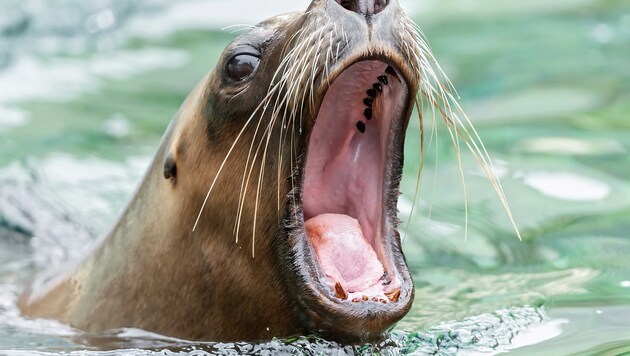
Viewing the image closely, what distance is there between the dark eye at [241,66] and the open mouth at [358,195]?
0.78 ft

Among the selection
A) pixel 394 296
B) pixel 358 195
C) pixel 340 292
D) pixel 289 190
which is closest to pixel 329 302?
pixel 340 292

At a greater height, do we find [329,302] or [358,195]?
[358,195]

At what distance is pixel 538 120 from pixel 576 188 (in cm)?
125

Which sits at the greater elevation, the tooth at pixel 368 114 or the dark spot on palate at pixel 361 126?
the tooth at pixel 368 114

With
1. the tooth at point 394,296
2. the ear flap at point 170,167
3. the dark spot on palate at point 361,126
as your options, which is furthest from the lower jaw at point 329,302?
the ear flap at point 170,167

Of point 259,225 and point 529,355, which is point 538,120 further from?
point 259,225

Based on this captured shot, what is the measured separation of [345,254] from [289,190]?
24 centimetres

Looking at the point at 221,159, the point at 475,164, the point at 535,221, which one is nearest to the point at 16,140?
the point at 475,164

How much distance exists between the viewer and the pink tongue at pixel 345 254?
3.21 meters

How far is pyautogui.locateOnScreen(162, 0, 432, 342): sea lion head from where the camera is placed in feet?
10.3

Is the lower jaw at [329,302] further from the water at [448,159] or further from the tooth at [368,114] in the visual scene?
the tooth at [368,114]

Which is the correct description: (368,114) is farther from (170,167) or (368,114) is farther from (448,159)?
(448,159)

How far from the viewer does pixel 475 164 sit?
614cm

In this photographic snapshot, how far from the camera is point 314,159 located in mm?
3529
